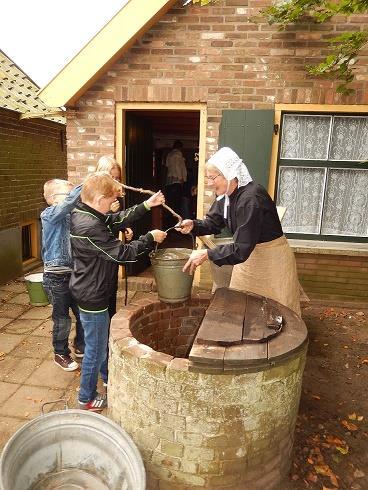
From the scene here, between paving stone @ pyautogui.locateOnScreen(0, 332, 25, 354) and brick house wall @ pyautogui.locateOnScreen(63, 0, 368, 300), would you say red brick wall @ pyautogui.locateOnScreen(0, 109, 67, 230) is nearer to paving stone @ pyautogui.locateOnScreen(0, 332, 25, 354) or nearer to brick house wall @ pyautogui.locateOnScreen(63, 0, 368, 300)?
brick house wall @ pyautogui.locateOnScreen(63, 0, 368, 300)

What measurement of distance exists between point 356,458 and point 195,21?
5.41 metres

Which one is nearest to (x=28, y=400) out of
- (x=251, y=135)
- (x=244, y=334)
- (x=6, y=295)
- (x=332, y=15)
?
(x=244, y=334)

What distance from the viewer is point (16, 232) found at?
294 inches

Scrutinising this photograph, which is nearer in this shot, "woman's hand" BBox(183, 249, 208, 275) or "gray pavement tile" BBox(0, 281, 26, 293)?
"woman's hand" BBox(183, 249, 208, 275)

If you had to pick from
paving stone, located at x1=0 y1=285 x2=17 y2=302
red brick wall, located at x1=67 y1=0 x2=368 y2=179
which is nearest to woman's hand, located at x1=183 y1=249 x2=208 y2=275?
red brick wall, located at x1=67 y1=0 x2=368 y2=179

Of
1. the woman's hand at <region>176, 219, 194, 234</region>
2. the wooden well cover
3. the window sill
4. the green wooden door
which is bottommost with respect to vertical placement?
the window sill

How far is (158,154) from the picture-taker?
11.6m

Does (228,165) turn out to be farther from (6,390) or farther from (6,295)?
(6,295)

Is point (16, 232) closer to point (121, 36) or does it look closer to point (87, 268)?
point (121, 36)

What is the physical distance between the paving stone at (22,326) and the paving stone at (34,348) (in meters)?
0.20

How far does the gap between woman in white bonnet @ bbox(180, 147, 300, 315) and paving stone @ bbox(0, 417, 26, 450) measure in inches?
75.3

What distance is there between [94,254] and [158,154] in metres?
9.03

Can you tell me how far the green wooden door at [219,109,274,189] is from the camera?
18.1 ft

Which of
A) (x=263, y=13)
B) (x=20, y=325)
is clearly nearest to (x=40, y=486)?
(x=20, y=325)
